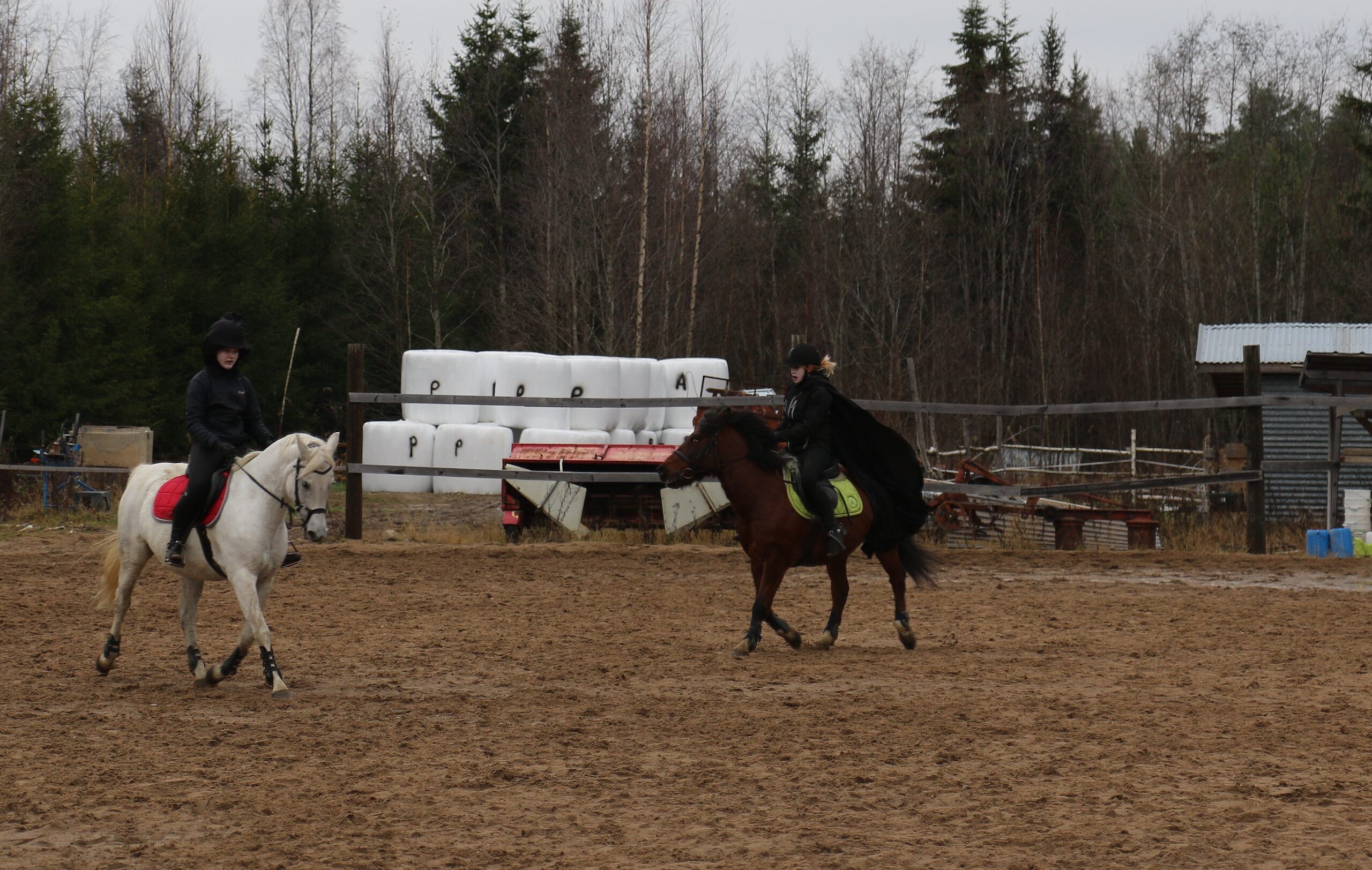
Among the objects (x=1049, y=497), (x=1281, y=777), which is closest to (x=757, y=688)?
(x=1281, y=777)

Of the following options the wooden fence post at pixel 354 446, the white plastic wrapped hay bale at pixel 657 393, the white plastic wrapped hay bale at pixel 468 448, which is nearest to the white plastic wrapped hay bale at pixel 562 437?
the white plastic wrapped hay bale at pixel 468 448

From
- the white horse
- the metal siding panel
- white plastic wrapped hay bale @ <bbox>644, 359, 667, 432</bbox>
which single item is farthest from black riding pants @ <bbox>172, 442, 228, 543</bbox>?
the metal siding panel

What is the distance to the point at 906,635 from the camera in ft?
29.0

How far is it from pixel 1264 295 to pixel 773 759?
33.5m

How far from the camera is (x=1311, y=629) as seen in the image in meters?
9.47

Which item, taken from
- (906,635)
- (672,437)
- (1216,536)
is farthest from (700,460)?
(672,437)

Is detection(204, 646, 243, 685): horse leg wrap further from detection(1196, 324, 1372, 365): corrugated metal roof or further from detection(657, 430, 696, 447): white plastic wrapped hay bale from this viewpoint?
detection(1196, 324, 1372, 365): corrugated metal roof

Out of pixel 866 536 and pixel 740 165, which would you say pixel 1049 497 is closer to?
pixel 866 536

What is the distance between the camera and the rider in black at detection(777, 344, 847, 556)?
8.77 m

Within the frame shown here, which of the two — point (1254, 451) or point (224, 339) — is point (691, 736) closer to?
point (224, 339)

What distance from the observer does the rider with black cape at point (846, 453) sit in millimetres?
8836

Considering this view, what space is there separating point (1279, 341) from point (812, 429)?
18346 mm

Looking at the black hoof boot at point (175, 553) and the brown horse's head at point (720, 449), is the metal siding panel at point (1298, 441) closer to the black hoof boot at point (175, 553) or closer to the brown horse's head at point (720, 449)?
the brown horse's head at point (720, 449)

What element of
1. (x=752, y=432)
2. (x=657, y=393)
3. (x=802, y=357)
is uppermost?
(x=657, y=393)
